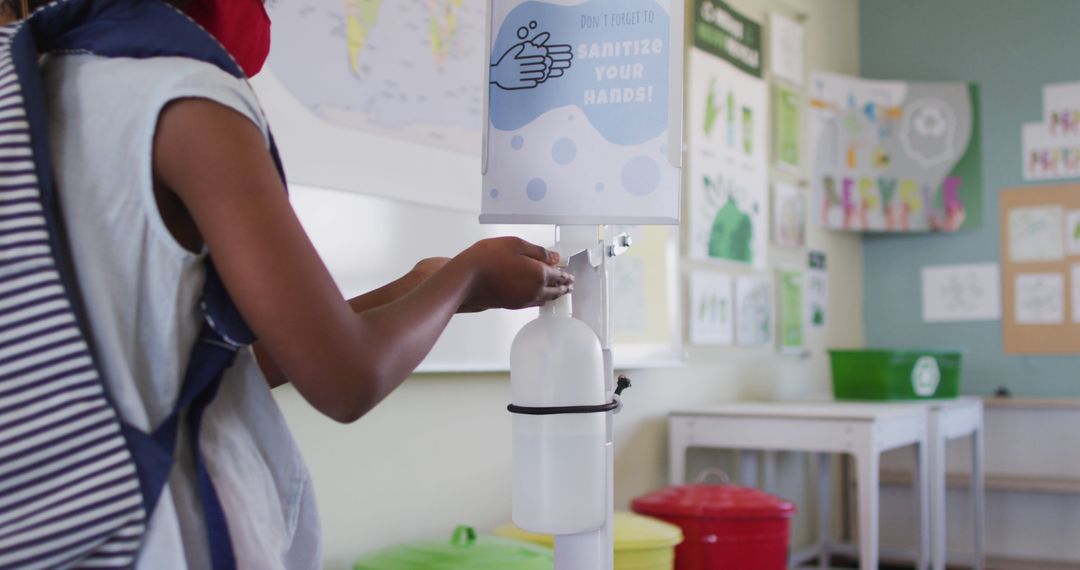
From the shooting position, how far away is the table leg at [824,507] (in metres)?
4.09

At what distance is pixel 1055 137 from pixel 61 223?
4.51 meters

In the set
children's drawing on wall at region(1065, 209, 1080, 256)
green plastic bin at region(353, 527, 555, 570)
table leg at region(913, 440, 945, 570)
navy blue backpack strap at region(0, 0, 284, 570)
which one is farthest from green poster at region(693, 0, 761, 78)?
navy blue backpack strap at region(0, 0, 284, 570)

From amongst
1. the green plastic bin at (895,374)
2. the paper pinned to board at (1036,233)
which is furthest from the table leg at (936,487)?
the paper pinned to board at (1036,233)

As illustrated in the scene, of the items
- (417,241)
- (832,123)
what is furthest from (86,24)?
(832,123)

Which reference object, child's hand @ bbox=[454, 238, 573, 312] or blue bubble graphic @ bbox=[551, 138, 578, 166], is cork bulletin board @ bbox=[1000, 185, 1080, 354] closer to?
blue bubble graphic @ bbox=[551, 138, 578, 166]

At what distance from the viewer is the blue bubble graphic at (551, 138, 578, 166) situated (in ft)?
3.71

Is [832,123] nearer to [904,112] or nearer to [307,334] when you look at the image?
[904,112]

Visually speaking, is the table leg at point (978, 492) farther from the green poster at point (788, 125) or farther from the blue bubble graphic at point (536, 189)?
the blue bubble graphic at point (536, 189)

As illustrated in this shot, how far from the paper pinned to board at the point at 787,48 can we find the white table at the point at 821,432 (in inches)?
52.8

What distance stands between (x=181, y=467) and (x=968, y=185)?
4366mm

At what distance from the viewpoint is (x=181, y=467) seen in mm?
732

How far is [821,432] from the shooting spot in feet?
9.98

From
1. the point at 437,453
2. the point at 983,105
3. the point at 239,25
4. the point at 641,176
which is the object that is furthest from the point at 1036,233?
the point at 239,25

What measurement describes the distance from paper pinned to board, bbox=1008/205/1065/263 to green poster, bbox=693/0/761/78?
1.46 meters
